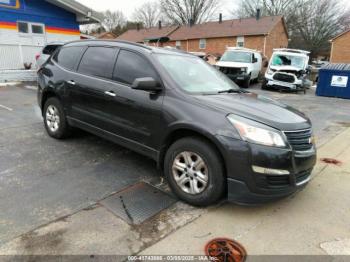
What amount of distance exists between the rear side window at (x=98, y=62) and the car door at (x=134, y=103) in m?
0.16

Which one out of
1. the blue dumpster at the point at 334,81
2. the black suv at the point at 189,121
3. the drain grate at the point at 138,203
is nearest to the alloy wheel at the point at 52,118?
the black suv at the point at 189,121

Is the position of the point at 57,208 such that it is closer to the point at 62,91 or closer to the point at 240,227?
the point at 240,227

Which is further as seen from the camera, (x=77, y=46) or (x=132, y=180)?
(x=77, y=46)

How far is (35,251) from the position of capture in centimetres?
252

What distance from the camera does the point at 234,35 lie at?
32156 mm

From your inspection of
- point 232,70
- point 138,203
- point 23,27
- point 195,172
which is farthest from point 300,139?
point 23,27

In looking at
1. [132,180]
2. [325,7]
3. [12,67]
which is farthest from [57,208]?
[325,7]

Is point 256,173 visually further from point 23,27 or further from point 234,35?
point 234,35

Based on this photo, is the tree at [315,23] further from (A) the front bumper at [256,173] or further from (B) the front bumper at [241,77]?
(A) the front bumper at [256,173]

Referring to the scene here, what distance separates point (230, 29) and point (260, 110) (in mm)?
32572

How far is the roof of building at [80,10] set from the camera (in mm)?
14023

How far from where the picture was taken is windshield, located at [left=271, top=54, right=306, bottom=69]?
1655 cm

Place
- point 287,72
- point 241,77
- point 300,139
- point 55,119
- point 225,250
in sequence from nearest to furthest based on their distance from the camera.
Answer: point 225,250
point 300,139
point 55,119
point 287,72
point 241,77

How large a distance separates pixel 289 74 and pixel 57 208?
578 inches
